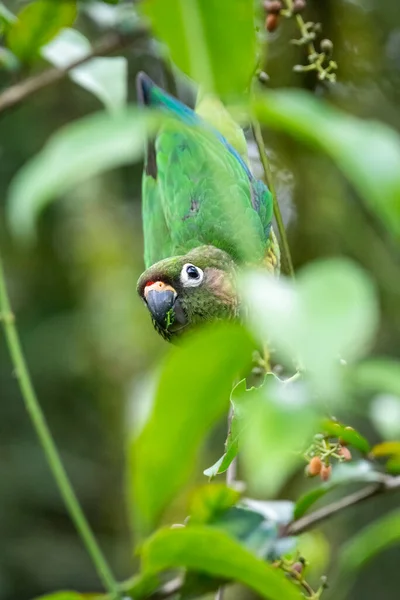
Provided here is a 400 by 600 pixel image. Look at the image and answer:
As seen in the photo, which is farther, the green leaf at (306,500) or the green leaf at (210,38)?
the green leaf at (306,500)

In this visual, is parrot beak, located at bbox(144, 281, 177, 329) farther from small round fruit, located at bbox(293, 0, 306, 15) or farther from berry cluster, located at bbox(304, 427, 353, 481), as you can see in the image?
berry cluster, located at bbox(304, 427, 353, 481)

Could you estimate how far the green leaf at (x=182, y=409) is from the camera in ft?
1.24

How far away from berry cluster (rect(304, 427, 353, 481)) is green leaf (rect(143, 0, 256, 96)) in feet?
1.97

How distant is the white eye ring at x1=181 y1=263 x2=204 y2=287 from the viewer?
5.99 ft

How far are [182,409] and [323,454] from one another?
2.04 ft

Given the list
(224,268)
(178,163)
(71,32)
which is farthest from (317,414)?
(178,163)

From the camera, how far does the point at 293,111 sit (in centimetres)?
38

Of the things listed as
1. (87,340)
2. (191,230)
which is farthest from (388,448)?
(87,340)

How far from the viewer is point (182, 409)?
1.29 ft

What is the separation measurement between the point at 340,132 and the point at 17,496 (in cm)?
361

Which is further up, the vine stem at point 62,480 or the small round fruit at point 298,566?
the vine stem at point 62,480

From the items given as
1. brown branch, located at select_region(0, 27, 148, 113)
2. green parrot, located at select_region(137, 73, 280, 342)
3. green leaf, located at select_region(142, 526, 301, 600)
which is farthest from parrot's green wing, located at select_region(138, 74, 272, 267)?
green leaf, located at select_region(142, 526, 301, 600)

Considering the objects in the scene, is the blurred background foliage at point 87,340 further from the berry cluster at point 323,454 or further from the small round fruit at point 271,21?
the berry cluster at point 323,454

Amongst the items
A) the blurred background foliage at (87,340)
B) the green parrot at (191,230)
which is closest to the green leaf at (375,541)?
the green parrot at (191,230)
